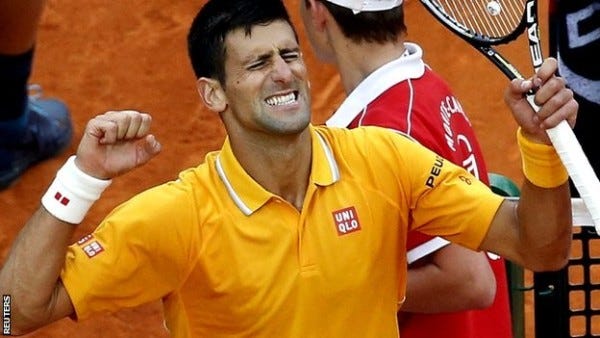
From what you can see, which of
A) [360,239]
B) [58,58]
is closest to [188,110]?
[58,58]

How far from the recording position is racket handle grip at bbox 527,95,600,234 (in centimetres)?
333

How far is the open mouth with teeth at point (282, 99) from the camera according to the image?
11.7 feet

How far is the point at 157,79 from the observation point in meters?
7.08

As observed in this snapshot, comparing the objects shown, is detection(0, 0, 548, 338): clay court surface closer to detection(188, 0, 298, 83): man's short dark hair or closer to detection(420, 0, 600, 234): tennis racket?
detection(420, 0, 600, 234): tennis racket

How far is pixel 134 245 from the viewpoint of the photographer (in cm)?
344

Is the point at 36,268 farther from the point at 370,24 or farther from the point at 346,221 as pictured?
the point at 370,24

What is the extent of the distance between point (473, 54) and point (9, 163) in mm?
2223

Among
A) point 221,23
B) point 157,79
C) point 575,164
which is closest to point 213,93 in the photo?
point 221,23

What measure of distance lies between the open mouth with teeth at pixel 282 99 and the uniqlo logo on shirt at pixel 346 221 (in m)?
0.28

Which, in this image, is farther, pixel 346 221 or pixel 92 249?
pixel 346 221

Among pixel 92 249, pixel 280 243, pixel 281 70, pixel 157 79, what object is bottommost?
pixel 157 79

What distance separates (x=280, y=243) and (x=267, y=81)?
0.38 m

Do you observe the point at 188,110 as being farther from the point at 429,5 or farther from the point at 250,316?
the point at 250,316

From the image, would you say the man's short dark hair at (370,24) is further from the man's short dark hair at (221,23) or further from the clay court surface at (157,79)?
the clay court surface at (157,79)
